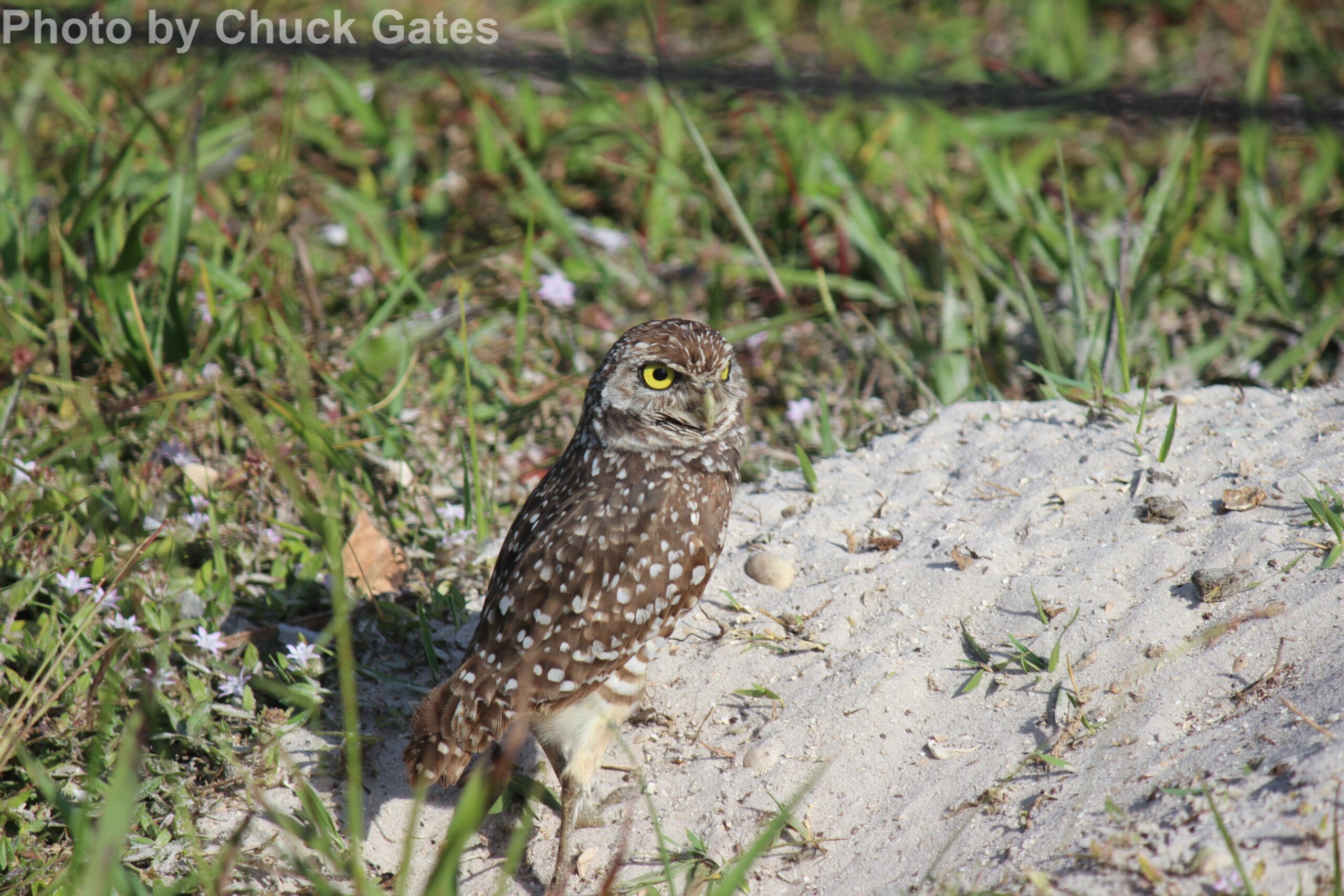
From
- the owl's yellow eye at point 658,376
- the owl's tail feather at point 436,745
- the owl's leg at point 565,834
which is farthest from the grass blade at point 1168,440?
the owl's tail feather at point 436,745

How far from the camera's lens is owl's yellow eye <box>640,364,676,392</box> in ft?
10.4

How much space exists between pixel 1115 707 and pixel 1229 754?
329 millimetres

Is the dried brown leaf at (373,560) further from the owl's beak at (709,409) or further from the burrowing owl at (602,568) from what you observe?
the owl's beak at (709,409)

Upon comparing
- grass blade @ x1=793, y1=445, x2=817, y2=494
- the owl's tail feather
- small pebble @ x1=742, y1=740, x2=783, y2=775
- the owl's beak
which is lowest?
small pebble @ x1=742, y1=740, x2=783, y2=775

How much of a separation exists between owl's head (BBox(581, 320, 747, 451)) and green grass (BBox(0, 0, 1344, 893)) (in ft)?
2.04

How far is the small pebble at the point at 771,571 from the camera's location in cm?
353

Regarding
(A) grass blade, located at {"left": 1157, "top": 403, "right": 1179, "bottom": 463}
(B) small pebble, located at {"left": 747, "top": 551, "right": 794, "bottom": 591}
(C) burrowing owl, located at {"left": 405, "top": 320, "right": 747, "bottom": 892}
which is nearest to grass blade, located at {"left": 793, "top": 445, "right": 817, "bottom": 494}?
(B) small pebble, located at {"left": 747, "top": 551, "right": 794, "bottom": 591}

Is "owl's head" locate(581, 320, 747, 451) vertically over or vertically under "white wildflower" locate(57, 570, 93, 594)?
over

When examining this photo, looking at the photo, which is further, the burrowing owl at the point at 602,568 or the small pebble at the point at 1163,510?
the small pebble at the point at 1163,510

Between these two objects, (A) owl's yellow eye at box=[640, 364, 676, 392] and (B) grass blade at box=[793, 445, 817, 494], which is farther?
(B) grass blade at box=[793, 445, 817, 494]

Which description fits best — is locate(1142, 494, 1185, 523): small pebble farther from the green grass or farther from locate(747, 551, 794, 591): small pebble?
locate(747, 551, 794, 591): small pebble

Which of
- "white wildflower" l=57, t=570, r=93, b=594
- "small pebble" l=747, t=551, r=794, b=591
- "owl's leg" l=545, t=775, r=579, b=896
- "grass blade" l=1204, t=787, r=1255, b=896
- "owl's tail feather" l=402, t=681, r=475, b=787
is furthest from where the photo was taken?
"small pebble" l=747, t=551, r=794, b=591

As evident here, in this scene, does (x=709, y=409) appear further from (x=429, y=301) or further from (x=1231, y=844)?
(x=429, y=301)

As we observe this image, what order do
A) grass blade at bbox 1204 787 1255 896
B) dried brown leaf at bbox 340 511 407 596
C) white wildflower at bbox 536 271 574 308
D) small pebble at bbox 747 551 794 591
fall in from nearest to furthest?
1. grass blade at bbox 1204 787 1255 896
2. small pebble at bbox 747 551 794 591
3. dried brown leaf at bbox 340 511 407 596
4. white wildflower at bbox 536 271 574 308
